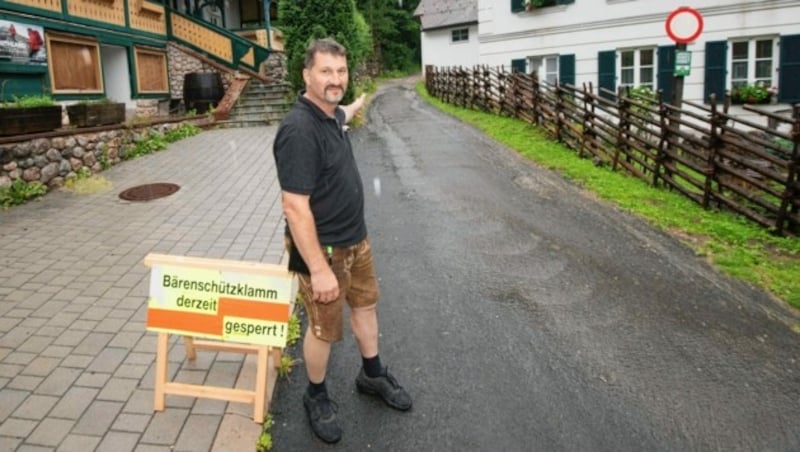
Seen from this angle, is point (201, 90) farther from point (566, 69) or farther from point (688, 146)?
point (688, 146)

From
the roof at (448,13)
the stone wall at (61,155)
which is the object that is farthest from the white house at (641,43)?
the roof at (448,13)

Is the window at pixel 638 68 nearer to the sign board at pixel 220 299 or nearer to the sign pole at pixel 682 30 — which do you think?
the sign pole at pixel 682 30

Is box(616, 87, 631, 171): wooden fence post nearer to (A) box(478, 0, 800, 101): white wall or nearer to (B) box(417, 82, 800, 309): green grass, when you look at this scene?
(B) box(417, 82, 800, 309): green grass

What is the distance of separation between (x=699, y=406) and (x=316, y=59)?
10.1 feet

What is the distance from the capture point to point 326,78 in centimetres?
313

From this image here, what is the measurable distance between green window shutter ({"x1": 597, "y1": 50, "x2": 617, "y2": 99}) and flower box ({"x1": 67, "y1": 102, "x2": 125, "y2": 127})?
43.0ft

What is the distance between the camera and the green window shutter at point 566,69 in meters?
19.4

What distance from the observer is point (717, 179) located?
824cm

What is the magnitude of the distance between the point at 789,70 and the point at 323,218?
15257 millimetres

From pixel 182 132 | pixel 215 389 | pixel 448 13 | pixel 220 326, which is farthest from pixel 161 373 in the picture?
pixel 448 13

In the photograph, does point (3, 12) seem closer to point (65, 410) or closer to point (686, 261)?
point (65, 410)

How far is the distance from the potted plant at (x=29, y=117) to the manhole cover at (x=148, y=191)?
1614mm

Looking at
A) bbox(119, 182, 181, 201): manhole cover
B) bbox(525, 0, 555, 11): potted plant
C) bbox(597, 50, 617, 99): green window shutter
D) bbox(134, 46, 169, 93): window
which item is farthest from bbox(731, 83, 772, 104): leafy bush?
bbox(134, 46, 169, 93): window

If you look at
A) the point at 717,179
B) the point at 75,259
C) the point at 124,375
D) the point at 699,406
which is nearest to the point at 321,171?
the point at 124,375
